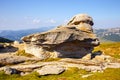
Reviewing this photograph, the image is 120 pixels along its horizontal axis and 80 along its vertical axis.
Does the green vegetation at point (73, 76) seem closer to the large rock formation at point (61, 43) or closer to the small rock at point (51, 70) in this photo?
the small rock at point (51, 70)

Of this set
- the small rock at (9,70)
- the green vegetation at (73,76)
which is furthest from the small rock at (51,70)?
the small rock at (9,70)

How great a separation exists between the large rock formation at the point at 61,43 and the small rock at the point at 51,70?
6183 mm

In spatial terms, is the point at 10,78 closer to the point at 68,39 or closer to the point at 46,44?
the point at 46,44

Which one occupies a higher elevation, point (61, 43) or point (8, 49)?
point (61, 43)

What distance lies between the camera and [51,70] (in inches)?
1623

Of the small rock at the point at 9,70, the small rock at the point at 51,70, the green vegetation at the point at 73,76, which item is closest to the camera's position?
the green vegetation at the point at 73,76

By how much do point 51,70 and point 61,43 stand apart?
28.7 ft

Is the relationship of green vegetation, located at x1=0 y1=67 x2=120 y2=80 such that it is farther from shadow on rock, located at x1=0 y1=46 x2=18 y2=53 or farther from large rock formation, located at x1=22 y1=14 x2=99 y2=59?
shadow on rock, located at x1=0 y1=46 x2=18 y2=53

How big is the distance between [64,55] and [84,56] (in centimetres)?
595

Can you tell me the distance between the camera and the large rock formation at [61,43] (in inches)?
1833

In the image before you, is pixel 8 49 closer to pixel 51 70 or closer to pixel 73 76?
pixel 51 70

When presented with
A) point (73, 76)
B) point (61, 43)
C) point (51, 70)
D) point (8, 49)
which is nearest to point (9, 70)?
point (51, 70)

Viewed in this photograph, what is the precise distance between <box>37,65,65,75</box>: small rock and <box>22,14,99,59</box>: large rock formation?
618cm

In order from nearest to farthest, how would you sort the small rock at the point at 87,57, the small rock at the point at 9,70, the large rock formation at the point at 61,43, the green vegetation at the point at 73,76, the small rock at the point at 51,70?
the green vegetation at the point at 73,76 < the small rock at the point at 9,70 < the small rock at the point at 51,70 < the large rock formation at the point at 61,43 < the small rock at the point at 87,57
